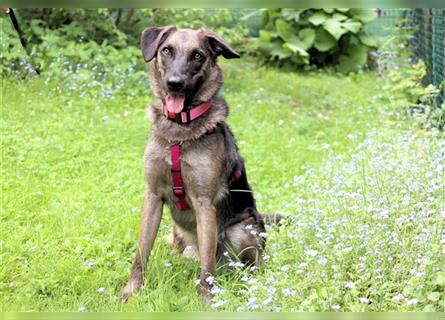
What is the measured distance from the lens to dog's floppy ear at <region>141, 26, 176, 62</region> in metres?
3.64

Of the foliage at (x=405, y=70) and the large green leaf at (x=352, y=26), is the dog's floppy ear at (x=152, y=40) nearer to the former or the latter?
the foliage at (x=405, y=70)

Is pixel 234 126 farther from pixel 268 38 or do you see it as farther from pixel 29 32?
pixel 268 38

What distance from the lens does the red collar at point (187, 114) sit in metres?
3.73

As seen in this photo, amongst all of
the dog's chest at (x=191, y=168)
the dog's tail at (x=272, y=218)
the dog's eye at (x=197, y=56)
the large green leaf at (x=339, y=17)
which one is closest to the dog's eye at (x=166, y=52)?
the dog's eye at (x=197, y=56)

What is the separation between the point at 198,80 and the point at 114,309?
4.51 feet

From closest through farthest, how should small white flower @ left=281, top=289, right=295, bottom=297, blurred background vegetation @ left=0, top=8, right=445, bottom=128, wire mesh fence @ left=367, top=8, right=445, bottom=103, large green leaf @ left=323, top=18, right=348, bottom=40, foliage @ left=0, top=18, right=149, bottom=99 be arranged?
small white flower @ left=281, top=289, right=295, bottom=297 < wire mesh fence @ left=367, top=8, right=445, bottom=103 < foliage @ left=0, top=18, right=149, bottom=99 < blurred background vegetation @ left=0, top=8, right=445, bottom=128 < large green leaf @ left=323, top=18, right=348, bottom=40

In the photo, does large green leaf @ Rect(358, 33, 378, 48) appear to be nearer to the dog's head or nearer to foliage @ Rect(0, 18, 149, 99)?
foliage @ Rect(0, 18, 149, 99)

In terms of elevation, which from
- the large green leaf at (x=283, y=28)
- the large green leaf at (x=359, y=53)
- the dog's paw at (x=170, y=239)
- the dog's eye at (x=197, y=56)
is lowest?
the large green leaf at (x=359, y=53)

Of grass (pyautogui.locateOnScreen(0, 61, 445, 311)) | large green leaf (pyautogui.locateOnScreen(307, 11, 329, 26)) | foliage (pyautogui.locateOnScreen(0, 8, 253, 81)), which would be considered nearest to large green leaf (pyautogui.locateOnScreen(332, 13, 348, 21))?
large green leaf (pyautogui.locateOnScreen(307, 11, 329, 26))

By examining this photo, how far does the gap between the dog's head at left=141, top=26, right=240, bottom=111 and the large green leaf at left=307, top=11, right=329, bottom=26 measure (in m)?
7.75

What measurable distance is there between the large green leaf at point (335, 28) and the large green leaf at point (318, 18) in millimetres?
Answer: 97

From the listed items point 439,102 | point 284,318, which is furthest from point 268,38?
point 284,318

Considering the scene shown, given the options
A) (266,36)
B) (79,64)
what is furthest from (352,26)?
(79,64)

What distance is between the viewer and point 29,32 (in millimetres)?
8617
